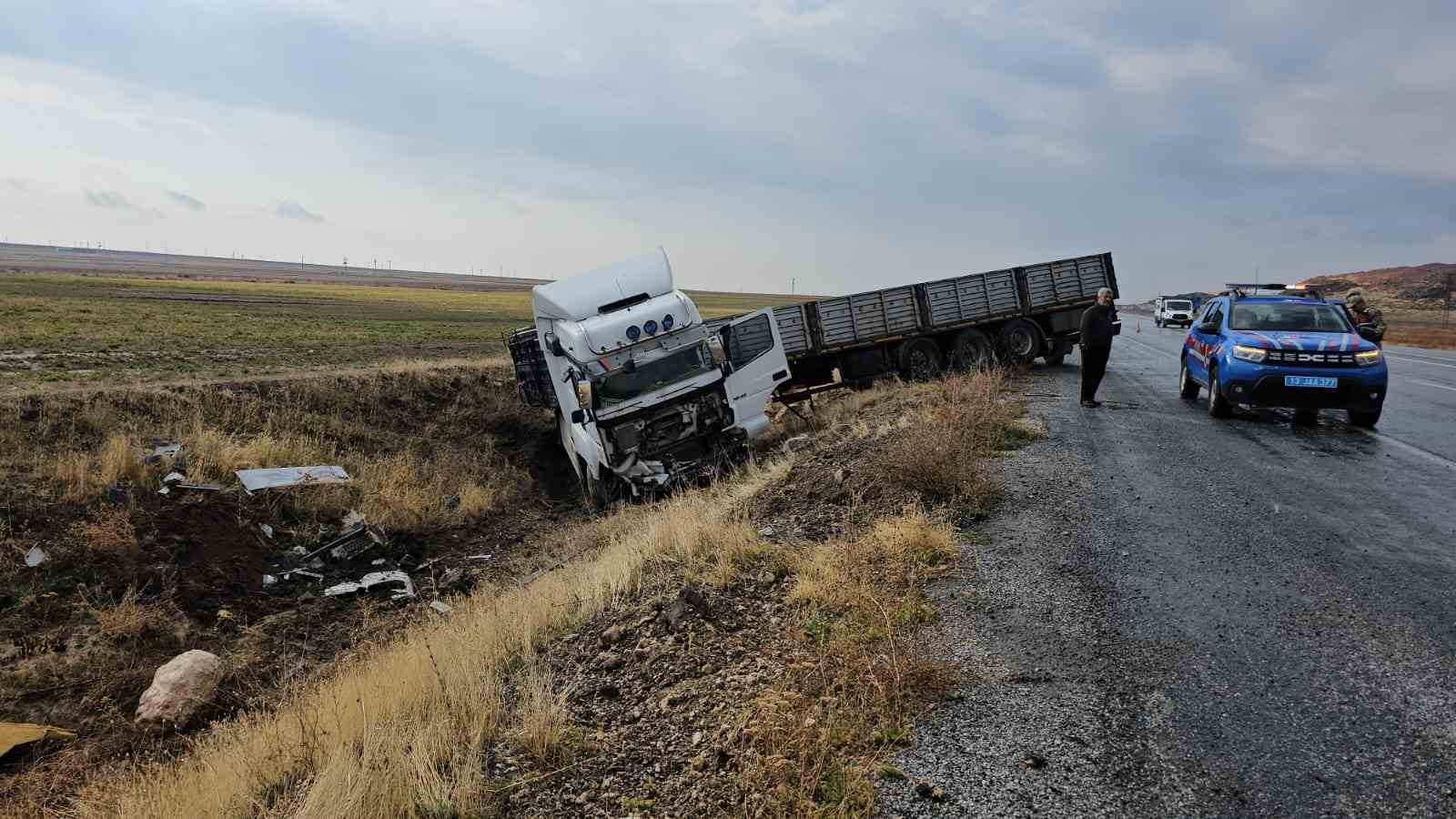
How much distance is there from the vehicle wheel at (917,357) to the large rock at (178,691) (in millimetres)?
14778

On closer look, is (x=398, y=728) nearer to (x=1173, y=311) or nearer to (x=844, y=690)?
(x=844, y=690)

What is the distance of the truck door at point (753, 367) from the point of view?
44.2 feet

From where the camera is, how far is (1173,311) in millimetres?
49688

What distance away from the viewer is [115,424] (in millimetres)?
12844

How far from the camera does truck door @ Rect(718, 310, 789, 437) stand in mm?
13461

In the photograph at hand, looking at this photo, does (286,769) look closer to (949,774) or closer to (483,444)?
(949,774)

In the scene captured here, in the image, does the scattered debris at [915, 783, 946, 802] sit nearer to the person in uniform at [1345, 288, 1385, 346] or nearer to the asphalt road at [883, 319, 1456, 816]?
the asphalt road at [883, 319, 1456, 816]

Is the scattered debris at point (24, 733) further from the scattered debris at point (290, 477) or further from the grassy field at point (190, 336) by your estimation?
the grassy field at point (190, 336)

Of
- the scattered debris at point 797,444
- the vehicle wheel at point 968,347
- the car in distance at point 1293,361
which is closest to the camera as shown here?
the car in distance at point 1293,361

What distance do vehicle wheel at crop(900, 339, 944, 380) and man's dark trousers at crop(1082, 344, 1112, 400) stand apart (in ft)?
22.0

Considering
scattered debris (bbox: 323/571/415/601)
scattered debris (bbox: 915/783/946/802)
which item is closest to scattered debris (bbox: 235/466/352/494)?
scattered debris (bbox: 323/571/415/601)

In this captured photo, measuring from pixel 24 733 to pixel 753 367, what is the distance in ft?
34.3

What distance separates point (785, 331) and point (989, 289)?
16.4 ft

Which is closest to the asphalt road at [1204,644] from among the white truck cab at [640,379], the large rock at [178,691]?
the white truck cab at [640,379]
